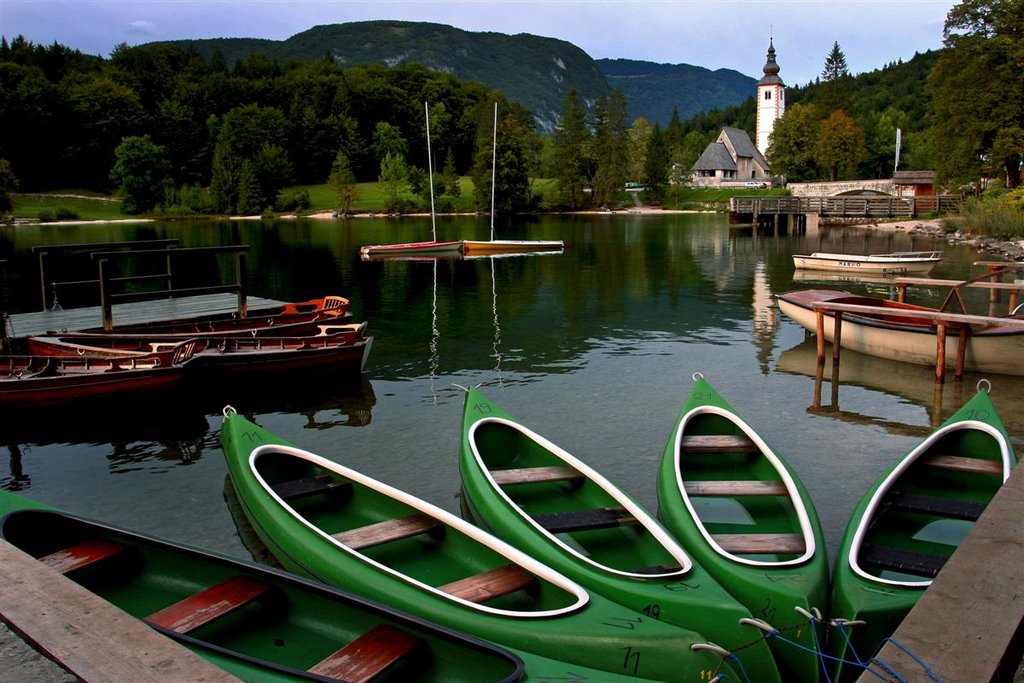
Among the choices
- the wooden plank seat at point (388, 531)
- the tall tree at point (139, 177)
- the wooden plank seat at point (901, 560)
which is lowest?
the wooden plank seat at point (901, 560)

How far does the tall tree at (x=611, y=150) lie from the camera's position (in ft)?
362

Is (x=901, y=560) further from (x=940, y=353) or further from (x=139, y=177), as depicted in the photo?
Answer: (x=139, y=177)

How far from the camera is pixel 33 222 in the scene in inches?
3792

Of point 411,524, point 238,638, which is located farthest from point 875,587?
point 238,638

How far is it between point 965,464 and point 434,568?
617 centimetres

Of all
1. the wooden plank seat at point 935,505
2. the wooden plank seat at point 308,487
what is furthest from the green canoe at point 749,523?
the wooden plank seat at point 308,487

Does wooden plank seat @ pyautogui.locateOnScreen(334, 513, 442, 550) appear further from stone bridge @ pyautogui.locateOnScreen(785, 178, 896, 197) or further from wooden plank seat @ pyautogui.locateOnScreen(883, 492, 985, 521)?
stone bridge @ pyautogui.locateOnScreen(785, 178, 896, 197)

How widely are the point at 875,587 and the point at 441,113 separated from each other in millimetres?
147292

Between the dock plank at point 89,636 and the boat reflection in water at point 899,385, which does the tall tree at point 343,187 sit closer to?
the boat reflection in water at point 899,385

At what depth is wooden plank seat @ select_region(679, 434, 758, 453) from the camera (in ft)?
34.2

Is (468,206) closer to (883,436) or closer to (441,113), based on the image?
(441,113)

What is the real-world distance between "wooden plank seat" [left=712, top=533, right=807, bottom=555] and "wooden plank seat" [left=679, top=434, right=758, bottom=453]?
7.65 feet

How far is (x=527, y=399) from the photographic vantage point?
57.6 ft

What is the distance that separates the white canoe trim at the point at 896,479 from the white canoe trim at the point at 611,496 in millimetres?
1566
